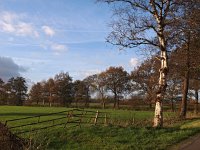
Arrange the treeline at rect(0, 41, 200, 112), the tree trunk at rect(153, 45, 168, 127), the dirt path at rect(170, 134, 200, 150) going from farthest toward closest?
the treeline at rect(0, 41, 200, 112), the tree trunk at rect(153, 45, 168, 127), the dirt path at rect(170, 134, 200, 150)

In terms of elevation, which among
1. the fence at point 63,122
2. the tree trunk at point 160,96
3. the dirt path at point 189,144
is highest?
the tree trunk at point 160,96

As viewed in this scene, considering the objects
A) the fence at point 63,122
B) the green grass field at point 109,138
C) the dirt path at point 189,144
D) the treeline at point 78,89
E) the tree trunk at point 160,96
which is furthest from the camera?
the treeline at point 78,89

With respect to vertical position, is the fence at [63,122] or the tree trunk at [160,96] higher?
the tree trunk at [160,96]

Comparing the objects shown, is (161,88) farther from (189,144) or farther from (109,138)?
(189,144)

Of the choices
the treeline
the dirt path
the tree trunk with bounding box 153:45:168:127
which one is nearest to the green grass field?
the dirt path

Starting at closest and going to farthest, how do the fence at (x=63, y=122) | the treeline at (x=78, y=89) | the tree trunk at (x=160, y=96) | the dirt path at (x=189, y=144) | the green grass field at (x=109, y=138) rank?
the dirt path at (x=189, y=144) → the green grass field at (x=109, y=138) → the fence at (x=63, y=122) → the tree trunk at (x=160, y=96) → the treeline at (x=78, y=89)

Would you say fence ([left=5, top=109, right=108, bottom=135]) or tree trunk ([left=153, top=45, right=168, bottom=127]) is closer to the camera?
fence ([left=5, top=109, right=108, bottom=135])

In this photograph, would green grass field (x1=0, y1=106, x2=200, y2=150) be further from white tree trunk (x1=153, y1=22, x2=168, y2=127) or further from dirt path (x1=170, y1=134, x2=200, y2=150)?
white tree trunk (x1=153, y1=22, x2=168, y2=127)

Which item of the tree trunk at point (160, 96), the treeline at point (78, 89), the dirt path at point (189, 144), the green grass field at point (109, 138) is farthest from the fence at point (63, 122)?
the treeline at point (78, 89)

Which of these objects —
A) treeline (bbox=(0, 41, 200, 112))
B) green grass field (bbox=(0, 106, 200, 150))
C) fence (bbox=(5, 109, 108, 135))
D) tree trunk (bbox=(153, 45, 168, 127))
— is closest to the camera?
green grass field (bbox=(0, 106, 200, 150))

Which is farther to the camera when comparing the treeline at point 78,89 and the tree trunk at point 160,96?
the treeline at point 78,89

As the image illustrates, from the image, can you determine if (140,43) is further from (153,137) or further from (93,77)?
(93,77)

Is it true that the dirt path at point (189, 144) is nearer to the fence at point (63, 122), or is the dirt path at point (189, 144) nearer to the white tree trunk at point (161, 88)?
the white tree trunk at point (161, 88)

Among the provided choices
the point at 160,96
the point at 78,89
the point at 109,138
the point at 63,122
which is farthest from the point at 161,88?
the point at 78,89
